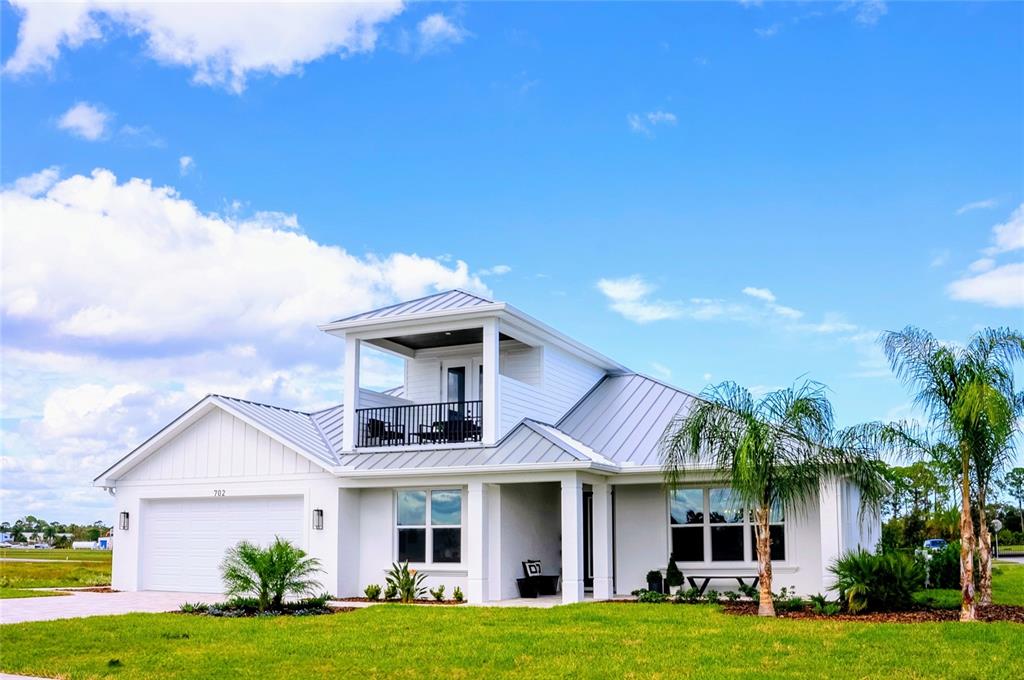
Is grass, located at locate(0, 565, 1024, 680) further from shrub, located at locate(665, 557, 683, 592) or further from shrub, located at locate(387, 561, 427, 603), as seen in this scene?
shrub, located at locate(387, 561, 427, 603)

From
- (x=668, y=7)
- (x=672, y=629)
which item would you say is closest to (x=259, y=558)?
(x=672, y=629)

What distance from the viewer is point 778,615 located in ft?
53.2

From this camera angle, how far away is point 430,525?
21469 millimetres

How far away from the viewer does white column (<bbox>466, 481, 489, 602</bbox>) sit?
20.0 meters

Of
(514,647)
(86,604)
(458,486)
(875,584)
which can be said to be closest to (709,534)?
(875,584)

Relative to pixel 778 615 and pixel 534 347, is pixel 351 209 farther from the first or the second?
pixel 778 615

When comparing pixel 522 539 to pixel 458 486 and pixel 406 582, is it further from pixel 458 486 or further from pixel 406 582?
pixel 406 582

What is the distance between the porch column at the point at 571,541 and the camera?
63.2ft

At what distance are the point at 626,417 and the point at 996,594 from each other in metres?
8.96

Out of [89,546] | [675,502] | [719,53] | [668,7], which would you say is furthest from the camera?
[89,546]

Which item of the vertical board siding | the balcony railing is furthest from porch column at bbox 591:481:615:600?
the vertical board siding

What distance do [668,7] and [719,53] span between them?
5.77 ft

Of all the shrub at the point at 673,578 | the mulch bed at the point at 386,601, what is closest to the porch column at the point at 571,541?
the shrub at the point at 673,578

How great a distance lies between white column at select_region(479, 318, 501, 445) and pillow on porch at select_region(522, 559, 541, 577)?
283 cm
